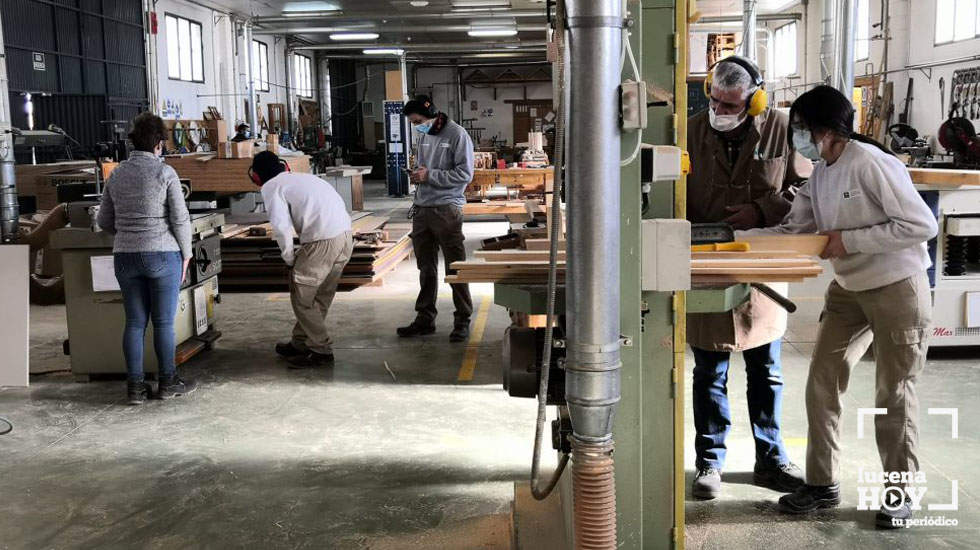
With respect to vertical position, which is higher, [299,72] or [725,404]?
[299,72]

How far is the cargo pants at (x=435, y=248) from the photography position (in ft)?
21.7

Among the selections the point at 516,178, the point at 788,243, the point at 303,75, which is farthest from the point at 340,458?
the point at 303,75

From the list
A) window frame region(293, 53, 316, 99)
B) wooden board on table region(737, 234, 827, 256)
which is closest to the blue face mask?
wooden board on table region(737, 234, 827, 256)

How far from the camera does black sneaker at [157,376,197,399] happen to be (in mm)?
5363

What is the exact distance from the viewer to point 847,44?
10.6 m

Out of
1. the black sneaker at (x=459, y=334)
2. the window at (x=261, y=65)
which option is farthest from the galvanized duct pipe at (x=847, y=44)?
the window at (x=261, y=65)

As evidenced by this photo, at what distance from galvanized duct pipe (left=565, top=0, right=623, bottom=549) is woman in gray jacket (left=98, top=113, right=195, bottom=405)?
3.60m

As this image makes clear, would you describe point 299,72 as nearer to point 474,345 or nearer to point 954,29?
point 954,29

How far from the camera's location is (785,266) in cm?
251

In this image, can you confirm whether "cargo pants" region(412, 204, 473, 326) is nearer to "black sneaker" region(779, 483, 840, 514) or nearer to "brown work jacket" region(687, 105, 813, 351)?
"brown work jacket" region(687, 105, 813, 351)

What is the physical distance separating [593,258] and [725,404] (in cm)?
194

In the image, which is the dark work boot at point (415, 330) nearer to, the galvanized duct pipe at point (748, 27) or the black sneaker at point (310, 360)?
the black sneaker at point (310, 360)

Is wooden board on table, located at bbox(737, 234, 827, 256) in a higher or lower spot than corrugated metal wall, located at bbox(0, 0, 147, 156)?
lower

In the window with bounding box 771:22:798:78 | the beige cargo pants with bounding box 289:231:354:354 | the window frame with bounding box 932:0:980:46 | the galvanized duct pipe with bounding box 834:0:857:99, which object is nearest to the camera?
the beige cargo pants with bounding box 289:231:354:354
